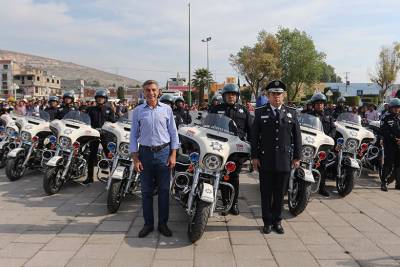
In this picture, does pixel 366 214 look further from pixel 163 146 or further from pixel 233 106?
pixel 163 146

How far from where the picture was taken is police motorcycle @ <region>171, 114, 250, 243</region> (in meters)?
4.98

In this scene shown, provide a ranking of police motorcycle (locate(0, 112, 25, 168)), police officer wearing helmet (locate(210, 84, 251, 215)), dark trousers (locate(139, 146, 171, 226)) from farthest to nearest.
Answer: police motorcycle (locate(0, 112, 25, 168))
police officer wearing helmet (locate(210, 84, 251, 215))
dark trousers (locate(139, 146, 171, 226))

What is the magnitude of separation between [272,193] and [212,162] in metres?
0.87

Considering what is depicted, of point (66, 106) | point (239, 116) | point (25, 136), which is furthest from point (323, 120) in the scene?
point (25, 136)

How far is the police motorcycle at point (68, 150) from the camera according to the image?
7188mm

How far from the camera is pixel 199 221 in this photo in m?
4.90

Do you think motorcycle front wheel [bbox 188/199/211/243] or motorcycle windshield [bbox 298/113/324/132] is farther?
motorcycle windshield [bbox 298/113/324/132]

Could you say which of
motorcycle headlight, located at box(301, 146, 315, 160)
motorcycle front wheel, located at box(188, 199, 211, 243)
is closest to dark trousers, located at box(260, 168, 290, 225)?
motorcycle front wheel, located at box(188, 199, 211, 243)

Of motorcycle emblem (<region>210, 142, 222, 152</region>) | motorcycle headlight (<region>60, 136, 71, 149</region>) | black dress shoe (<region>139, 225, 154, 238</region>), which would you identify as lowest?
black dress shoe (<region>139, 225, 154, 238</region>)

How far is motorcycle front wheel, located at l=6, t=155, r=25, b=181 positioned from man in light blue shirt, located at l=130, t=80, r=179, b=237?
4.11m

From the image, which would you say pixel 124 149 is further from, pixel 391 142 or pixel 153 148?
pixel 391 142

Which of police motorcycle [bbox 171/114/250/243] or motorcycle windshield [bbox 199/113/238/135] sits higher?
motorcycle windshield [bbox 199/113/238/135]

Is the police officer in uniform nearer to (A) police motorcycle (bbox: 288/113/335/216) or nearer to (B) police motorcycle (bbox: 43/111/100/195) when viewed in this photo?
(A) police motorcycle (bbox: 288/113/335/216)

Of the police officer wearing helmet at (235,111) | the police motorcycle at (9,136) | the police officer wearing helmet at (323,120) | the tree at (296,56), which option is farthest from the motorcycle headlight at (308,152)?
the tree at (296,56)
